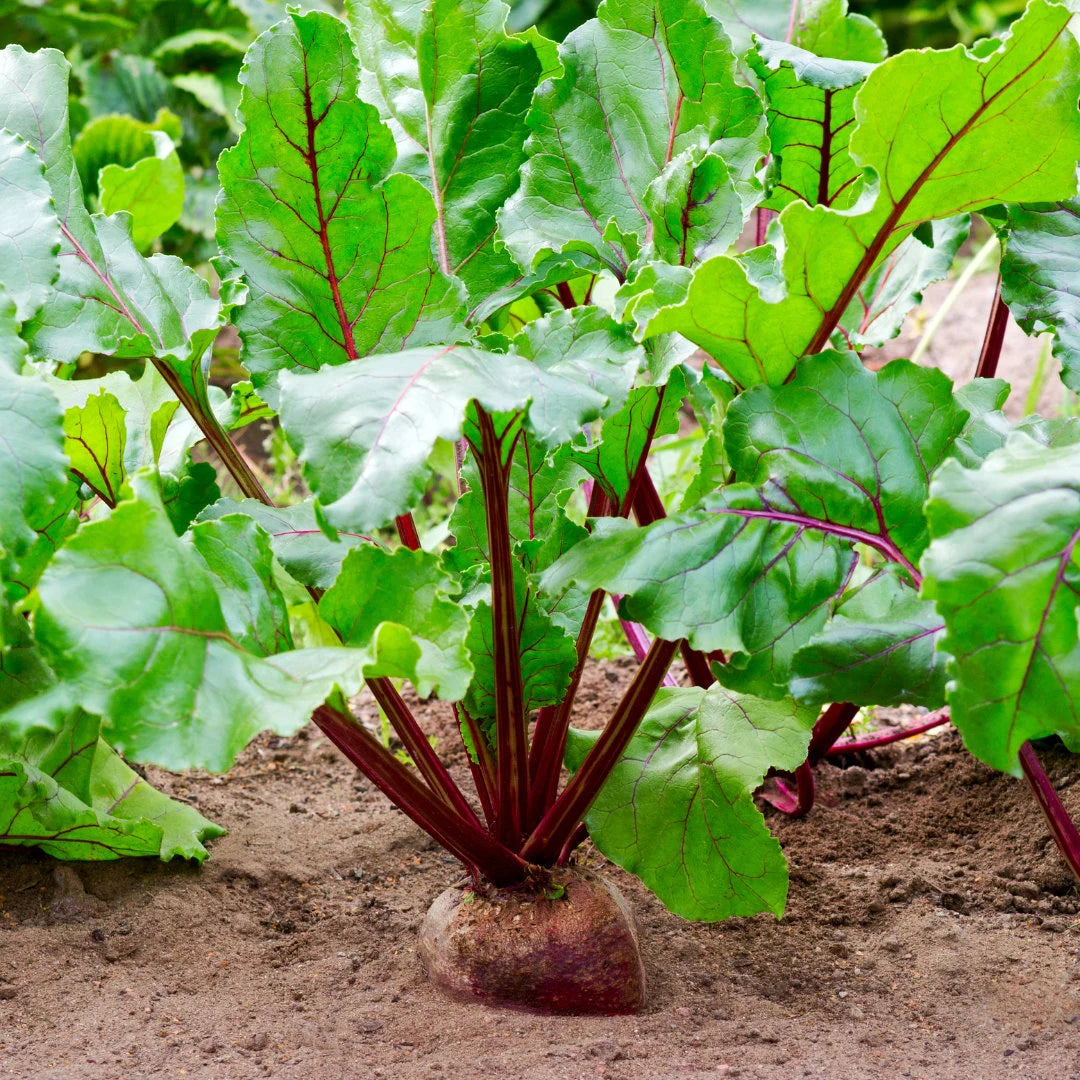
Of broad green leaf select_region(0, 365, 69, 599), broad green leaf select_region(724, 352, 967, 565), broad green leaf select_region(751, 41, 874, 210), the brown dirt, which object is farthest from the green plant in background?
broad green leaf select_region(724, 352, 967, 565)

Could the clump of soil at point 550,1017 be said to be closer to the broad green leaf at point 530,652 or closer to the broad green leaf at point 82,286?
the broad green leaf at point 530,652

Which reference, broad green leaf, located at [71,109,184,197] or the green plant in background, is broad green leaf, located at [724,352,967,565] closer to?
broad green leaf, located at [71,109,184,197]

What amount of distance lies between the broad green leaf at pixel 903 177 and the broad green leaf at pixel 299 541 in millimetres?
405

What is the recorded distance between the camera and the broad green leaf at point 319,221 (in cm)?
115

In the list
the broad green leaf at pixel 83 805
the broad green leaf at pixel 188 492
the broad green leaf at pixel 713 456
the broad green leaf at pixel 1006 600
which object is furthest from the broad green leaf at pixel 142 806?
the broad green leaf at pixel 1006 600

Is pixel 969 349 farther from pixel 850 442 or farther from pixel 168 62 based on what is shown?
pixel 850 442

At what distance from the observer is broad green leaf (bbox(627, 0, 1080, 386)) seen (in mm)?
1037

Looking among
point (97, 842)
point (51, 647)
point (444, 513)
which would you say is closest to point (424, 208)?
point (51, 647)

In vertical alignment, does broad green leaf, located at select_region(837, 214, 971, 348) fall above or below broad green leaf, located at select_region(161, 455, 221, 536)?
above

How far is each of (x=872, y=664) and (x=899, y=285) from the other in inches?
22.6

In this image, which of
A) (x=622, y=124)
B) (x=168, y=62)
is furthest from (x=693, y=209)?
(x=168, y=62)

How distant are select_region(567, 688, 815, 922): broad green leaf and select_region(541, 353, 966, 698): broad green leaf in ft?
0.65

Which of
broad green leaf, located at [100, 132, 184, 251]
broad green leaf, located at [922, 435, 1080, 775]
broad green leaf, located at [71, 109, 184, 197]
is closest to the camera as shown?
broad green leaf, located at [922, 435, 1080, 775]

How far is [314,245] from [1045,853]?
4.02 feet
